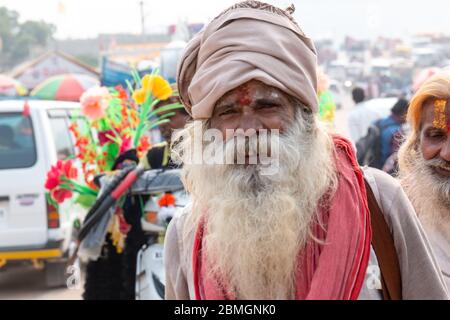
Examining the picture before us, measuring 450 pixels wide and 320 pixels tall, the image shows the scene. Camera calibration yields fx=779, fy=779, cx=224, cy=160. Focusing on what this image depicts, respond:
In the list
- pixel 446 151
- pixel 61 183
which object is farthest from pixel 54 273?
pixel 446 151

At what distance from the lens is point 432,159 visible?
3.21 m

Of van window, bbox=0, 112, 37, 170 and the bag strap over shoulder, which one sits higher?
van window, bbox=0, 112, 37, 170

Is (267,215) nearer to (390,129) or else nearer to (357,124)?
(390,129)

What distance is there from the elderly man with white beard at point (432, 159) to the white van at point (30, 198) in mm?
4649

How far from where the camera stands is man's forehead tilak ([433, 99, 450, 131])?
10.3 feet

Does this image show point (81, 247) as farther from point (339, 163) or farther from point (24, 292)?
point (24, 292)

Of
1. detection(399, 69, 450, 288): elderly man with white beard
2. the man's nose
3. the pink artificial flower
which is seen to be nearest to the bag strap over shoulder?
detection(399, 69, 450, 288): elderly man with white beard

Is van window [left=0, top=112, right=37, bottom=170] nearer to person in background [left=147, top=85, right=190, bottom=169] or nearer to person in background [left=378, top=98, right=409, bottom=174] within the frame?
person in background [left=147, top=85, right=190, bottom=169]

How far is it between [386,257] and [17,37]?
4856 centimetres

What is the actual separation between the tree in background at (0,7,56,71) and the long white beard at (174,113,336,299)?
4006 centimetres

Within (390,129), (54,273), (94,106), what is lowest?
(54,273)
